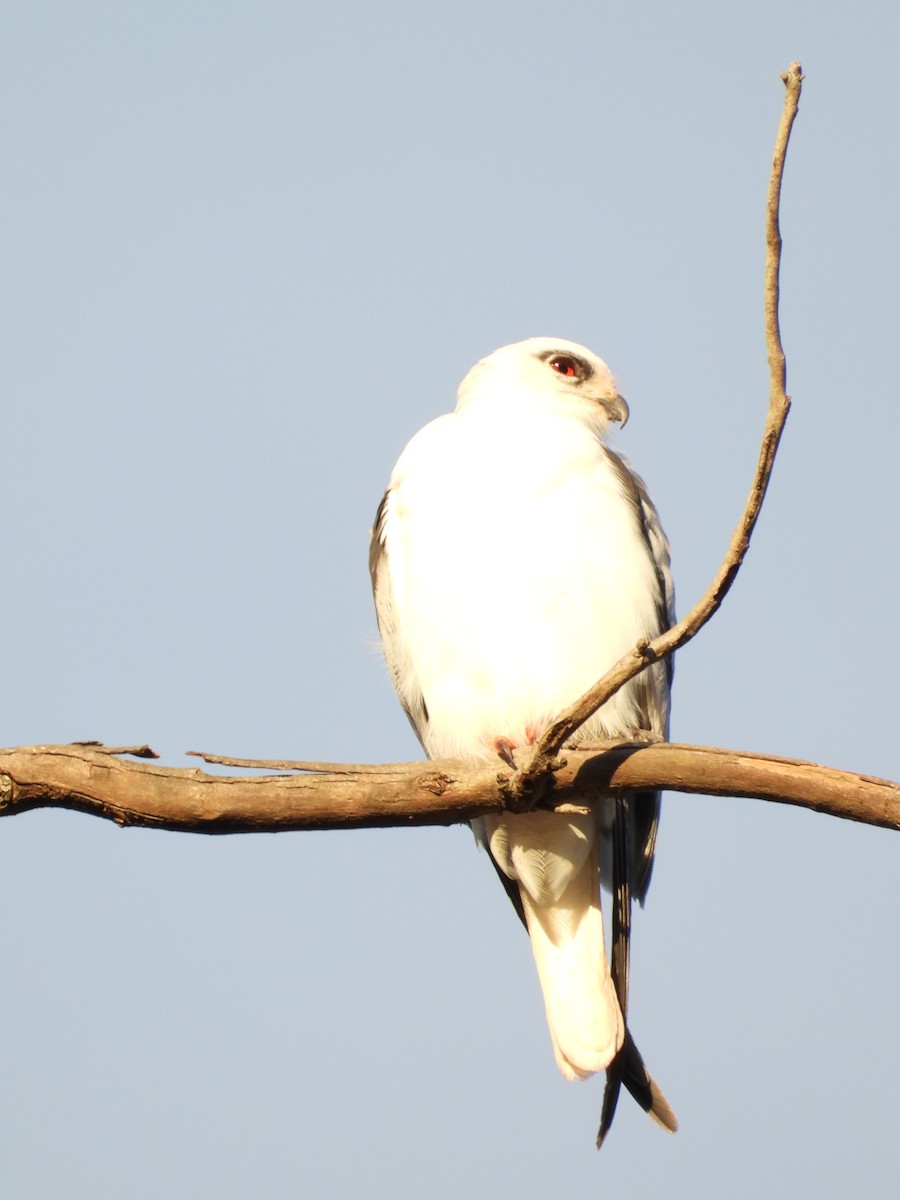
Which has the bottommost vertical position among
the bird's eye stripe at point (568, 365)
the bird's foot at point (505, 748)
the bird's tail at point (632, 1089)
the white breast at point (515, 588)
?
the bird's tail at point (632, 1089)

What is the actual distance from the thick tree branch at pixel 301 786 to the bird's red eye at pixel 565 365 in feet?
11.0

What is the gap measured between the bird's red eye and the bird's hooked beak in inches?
A: 9.1

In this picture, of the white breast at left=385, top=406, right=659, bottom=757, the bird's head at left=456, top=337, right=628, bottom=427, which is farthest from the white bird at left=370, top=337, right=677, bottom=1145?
the bird's head at left=456, top=337, right=628, bottom=427

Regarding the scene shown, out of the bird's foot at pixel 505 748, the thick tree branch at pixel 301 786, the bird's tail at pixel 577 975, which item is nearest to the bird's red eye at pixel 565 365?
the bird's foot at pixel 505 748

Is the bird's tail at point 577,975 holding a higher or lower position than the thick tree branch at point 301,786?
lower

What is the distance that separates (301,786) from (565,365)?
148 inches

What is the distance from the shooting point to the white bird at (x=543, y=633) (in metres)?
5.80

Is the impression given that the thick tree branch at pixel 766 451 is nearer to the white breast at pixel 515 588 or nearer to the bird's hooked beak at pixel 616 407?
the white breast at pixel 515 588

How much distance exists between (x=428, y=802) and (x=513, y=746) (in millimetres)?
1400

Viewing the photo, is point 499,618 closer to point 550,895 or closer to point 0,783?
point 550,895

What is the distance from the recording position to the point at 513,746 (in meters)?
5.80

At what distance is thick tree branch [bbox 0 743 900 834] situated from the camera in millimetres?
4121

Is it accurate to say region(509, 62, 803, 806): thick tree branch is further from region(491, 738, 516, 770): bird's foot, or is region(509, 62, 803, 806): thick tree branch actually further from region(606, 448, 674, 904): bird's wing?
region(606, 448, 674, 904): bird's wing

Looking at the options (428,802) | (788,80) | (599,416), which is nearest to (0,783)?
(428,802)
